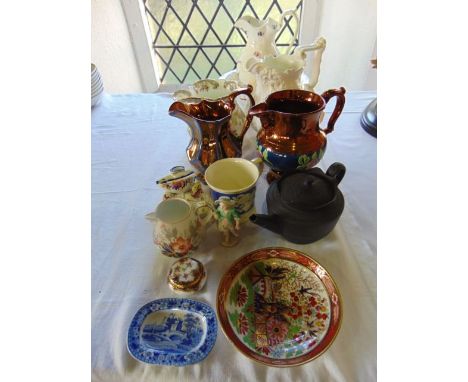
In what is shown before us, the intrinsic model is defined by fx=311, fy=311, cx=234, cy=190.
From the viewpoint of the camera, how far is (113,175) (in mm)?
647

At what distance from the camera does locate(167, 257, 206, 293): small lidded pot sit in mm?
410

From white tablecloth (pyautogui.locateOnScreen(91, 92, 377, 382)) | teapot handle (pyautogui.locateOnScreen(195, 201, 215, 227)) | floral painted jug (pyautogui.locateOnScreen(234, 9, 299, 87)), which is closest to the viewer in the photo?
white tablecloth (pyautogui.locateOnScreen(91, 92, 377, 382))

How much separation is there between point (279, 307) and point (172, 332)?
0.46ft

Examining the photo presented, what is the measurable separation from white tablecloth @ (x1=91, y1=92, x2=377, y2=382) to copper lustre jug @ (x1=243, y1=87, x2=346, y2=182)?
0.10m

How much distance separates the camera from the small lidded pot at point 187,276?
410 millimetres

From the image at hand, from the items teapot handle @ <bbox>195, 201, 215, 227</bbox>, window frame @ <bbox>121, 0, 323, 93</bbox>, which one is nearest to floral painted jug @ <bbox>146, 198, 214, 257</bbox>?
teapot handle @ <bbox>195, 201, 215, 227</bbox>

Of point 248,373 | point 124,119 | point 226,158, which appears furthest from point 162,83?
point 248,373

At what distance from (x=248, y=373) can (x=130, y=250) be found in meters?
0.25

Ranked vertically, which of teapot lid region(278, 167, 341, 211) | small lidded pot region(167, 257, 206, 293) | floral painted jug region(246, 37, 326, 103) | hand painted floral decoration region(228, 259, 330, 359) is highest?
floral painted jug region(246, 37, 326, 103)

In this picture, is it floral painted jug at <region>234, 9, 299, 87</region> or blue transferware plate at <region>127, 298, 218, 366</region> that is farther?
floral painted jug at <region>234, 9, 299, 87</region>

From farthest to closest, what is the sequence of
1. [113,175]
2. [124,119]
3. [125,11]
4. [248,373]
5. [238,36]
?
[238,36], [125,11], [124,119], [113,175], [248,373]

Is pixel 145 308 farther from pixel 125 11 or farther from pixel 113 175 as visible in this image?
pixel 125 11

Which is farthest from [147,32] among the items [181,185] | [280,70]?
[181,185]

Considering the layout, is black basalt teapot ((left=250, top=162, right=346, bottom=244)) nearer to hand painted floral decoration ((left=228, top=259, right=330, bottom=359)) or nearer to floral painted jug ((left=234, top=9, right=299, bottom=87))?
hand painted floral decoration ((left=228, top=259, right=330, bottom=359))
